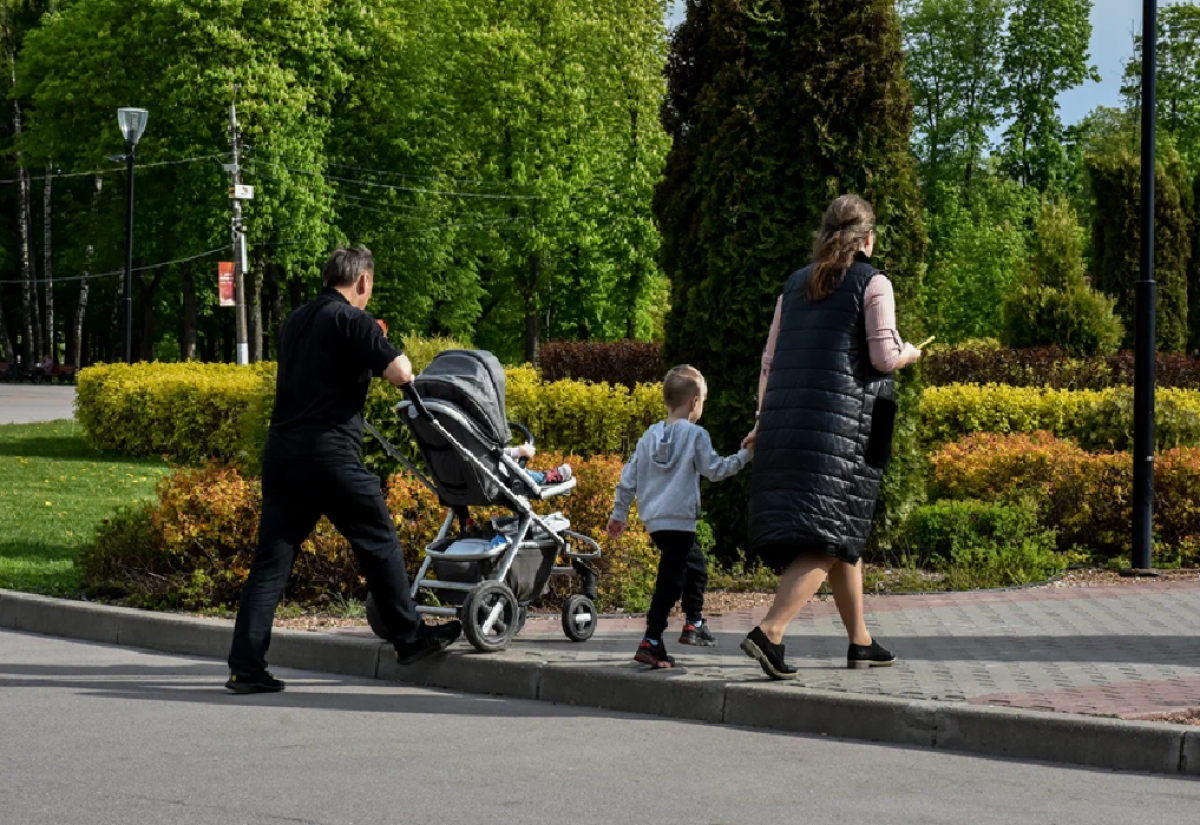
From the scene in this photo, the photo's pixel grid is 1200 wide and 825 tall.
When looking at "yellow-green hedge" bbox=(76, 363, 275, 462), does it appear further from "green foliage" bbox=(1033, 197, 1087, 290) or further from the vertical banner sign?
the vertical banner sign

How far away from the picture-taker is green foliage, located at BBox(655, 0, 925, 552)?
452 inches

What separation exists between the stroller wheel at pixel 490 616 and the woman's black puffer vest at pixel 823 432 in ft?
4.99

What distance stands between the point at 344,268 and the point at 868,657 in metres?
3.06

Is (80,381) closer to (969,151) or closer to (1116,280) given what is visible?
(1116,280)

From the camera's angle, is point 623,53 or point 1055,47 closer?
point 623,53

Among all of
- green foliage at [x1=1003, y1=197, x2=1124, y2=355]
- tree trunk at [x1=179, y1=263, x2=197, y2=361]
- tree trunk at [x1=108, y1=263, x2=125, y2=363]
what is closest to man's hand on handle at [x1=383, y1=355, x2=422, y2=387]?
green foliage at [x1=1003, y1=197, x2=1124, y2=355]

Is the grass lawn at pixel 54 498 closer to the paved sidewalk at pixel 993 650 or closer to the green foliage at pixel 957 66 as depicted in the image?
the paved sidewalk at pixel 993 650

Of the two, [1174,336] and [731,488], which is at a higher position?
[1174,336]

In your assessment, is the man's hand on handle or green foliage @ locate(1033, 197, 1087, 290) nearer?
the man's hand on handle

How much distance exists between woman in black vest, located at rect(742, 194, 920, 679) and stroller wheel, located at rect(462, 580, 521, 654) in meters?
1.51

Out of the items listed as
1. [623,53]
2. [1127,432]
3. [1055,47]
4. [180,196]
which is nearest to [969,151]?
[1055,47]

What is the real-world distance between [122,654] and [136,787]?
3.51m

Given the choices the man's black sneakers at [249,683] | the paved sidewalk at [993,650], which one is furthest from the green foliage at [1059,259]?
the man's black sneakers at [249,683]

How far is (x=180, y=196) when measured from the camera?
163 ft
